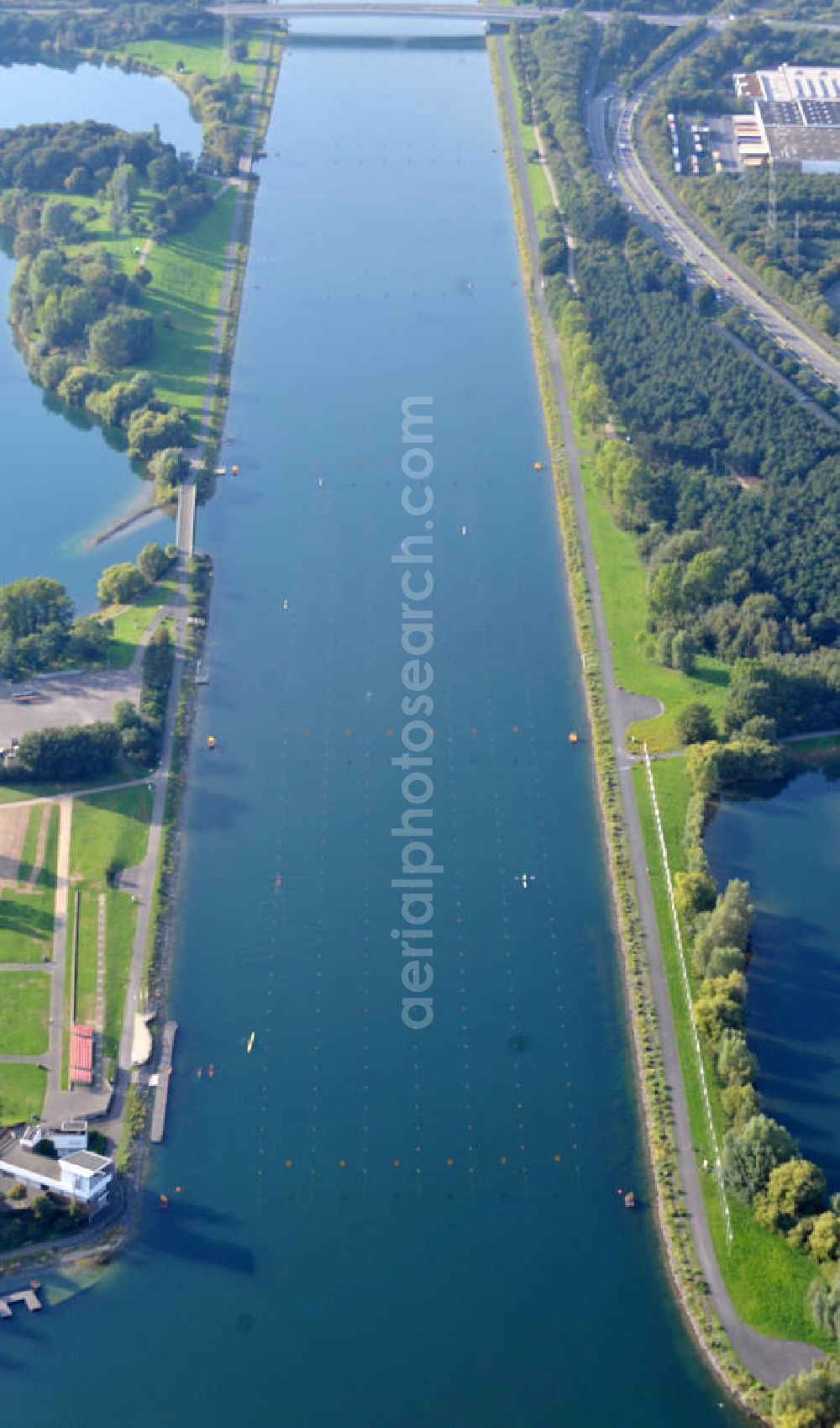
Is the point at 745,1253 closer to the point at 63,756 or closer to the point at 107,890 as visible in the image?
the point at 107,890

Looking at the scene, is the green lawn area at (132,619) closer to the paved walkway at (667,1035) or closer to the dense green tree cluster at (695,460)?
the paved walkway at (667,1035)

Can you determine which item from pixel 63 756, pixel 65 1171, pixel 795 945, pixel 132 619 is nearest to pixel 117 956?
pixel 65 1171

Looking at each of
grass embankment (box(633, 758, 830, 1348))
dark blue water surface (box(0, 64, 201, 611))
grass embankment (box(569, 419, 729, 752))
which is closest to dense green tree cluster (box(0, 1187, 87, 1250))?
grass embankment (box(633, 758, 830, 1348))

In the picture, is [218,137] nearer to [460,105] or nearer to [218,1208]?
[460,105]

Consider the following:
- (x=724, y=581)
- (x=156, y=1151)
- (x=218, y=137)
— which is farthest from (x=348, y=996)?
(x=218, y=137)

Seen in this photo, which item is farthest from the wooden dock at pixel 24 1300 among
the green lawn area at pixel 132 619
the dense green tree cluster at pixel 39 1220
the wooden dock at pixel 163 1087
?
the green lawn area at pixel 132 619
